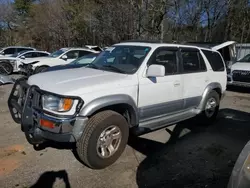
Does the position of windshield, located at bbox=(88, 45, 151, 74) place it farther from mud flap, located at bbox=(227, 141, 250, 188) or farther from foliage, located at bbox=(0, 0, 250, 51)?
foliage, located at bbox=(0, 0, 250, 51)

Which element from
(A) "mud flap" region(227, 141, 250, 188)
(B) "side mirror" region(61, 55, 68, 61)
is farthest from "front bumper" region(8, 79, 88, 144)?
(B) "side mirror" region(61, 55, 68, 61)

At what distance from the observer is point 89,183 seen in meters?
3.08

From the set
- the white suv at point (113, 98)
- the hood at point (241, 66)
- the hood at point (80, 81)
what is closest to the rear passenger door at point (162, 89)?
the white suv at point (113, 98)

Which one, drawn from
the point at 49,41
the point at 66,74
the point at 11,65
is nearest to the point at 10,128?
the point at 66,74

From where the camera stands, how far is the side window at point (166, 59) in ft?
13.5

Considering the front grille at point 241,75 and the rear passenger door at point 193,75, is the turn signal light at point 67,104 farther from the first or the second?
the front grille at point 241,75

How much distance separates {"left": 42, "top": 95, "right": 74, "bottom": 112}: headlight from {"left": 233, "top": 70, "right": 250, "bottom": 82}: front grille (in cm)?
795

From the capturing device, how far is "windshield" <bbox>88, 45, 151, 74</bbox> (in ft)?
12.8

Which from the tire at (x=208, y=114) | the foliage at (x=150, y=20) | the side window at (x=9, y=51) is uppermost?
the foliage at (x=150, y=20)

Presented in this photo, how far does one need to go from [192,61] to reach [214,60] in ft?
2.96

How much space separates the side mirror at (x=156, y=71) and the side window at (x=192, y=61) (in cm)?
106

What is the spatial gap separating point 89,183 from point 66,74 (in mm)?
Answer: 1705

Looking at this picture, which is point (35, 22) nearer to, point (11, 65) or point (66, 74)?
point (11, 65)

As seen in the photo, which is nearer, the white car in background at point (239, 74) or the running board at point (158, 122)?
the running board at point (158, 122)
